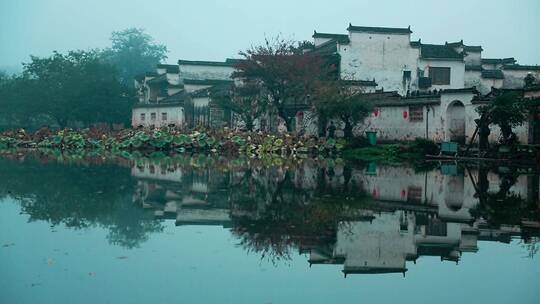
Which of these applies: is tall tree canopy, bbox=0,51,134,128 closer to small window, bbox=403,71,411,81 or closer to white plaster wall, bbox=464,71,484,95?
small window, bbox=403,71,411,81

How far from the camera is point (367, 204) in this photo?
39.8ft

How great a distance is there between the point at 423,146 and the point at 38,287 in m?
25.3

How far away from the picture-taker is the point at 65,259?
699cm

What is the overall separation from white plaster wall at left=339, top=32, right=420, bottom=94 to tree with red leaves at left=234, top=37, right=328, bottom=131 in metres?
4.50

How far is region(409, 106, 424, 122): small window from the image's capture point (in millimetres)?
32656

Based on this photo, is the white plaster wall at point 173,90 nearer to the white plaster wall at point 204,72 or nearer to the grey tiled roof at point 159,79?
the grey tiled roof at point 159,79

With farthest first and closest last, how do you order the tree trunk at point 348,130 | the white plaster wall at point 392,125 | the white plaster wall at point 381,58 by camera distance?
the white plaster wall at point 381,58 → the tree trunk at point 348,130 → the white plaster wall at point 392,125

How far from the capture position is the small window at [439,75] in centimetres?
4216

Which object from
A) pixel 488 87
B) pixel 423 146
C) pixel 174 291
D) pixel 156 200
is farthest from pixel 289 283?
pixel 488 87

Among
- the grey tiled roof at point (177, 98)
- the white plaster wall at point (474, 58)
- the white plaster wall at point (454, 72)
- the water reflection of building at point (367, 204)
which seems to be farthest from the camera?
the grey tiled roof at point (177, 98)

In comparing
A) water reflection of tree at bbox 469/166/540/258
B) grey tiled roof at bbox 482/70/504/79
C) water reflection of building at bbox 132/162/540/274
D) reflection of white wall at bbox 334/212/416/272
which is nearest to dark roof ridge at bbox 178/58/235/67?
grey tiled roof at bbox 482/70/504/79

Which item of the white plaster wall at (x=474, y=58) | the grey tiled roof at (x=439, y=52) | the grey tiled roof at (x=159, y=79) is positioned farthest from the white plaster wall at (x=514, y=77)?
the grey tiled roof at (x=159, y=79)

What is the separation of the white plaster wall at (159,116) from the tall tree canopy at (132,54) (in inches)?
1322

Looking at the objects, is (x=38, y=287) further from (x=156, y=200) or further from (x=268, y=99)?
(x=268, y=99)
